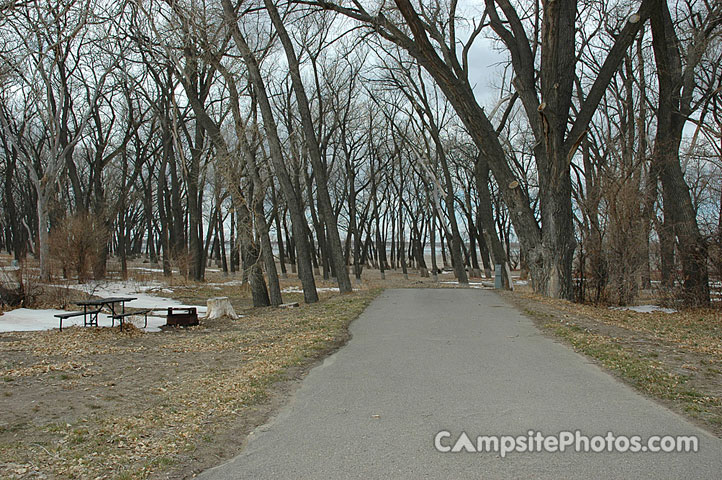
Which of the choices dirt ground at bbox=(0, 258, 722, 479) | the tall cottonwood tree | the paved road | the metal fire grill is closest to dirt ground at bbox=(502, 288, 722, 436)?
dirt ground at bbox=(0, 258, 722, 479)

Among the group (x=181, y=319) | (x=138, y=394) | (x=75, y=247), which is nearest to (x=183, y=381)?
(x=138, y=394)

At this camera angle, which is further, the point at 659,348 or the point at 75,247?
the point at 75,247

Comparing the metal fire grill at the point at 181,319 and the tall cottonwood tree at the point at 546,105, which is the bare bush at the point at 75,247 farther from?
the tall cottonwood tree at the point at 546,105

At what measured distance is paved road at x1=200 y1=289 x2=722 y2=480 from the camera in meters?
3.86

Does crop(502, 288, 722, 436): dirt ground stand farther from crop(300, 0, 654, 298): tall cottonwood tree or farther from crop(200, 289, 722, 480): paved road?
crop(300, 0, 654, 298): tall cottonwood tree

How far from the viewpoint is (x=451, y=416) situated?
199 inches

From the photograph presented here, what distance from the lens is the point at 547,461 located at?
3957mm

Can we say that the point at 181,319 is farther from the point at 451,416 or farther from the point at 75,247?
the point at 75,247

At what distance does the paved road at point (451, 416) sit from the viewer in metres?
3.86

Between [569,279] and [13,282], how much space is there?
14.9m

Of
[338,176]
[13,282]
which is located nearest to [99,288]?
[13,282]

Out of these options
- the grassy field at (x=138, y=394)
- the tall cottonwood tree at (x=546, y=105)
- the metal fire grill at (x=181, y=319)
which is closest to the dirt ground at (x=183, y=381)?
the grassy field at (x=138, y=394)

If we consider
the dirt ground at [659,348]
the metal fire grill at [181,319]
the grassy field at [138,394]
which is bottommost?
the dirt ground at [659,348]

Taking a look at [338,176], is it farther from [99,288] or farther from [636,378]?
[636,378]
